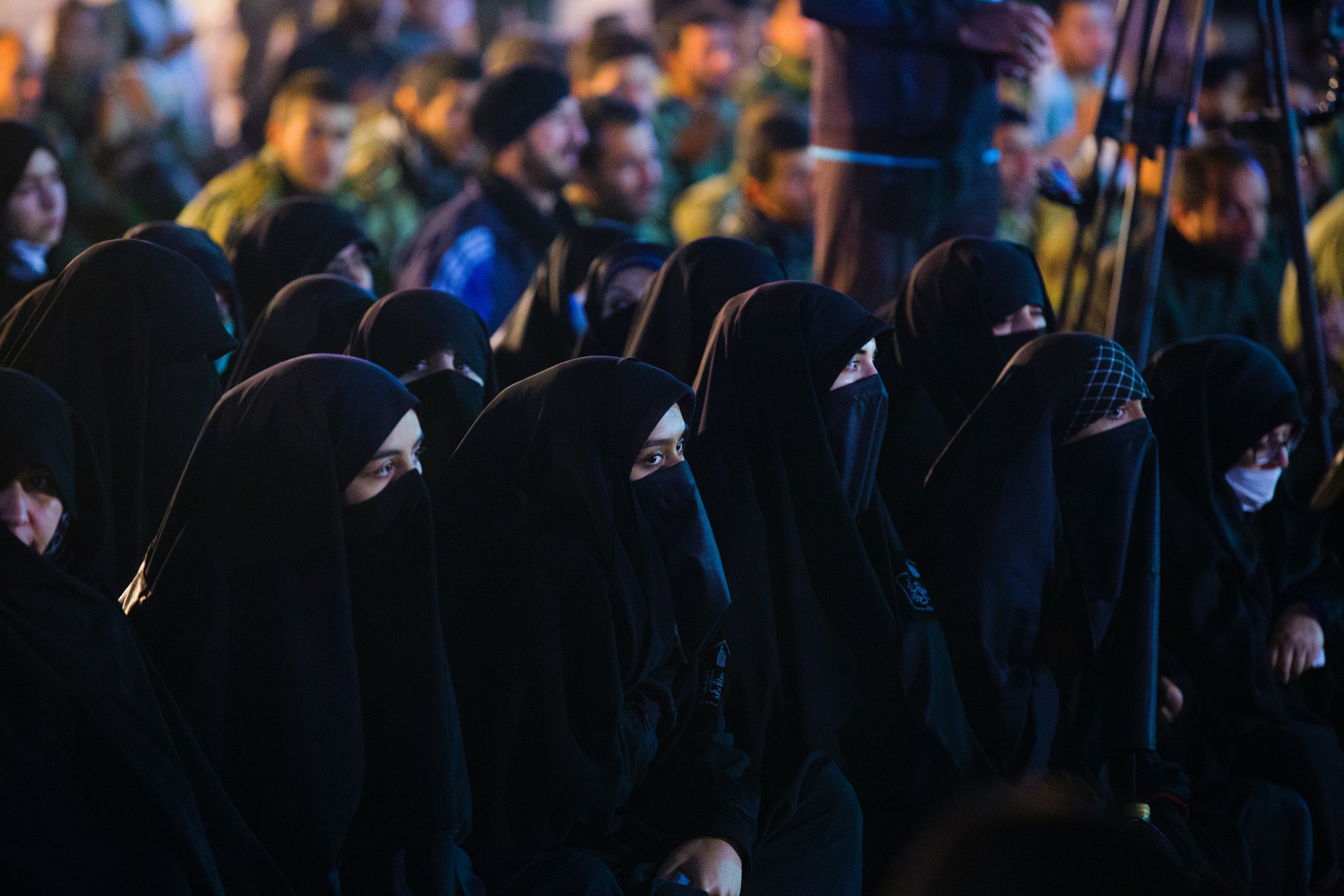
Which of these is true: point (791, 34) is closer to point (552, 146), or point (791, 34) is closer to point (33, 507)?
point (552, 146)

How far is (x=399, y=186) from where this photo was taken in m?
7.09

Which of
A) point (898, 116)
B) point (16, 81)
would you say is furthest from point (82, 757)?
point (16, 81)

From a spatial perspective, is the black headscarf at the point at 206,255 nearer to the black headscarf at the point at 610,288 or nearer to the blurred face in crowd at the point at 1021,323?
the black headscarf at the point at 610,288

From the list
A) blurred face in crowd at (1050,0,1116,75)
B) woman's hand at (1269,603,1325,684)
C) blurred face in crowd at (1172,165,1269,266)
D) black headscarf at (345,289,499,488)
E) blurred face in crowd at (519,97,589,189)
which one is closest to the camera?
black headscarf at (345,289,499,488)

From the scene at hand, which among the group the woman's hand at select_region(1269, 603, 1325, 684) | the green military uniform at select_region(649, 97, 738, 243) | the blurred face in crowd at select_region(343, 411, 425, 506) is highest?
the blurred face in crowd at select_region(343, 411, 425, 506)

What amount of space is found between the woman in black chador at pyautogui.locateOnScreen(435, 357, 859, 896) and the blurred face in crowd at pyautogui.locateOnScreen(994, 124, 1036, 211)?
14.1 feet

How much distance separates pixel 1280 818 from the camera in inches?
130

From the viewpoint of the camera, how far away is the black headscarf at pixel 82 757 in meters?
2.00

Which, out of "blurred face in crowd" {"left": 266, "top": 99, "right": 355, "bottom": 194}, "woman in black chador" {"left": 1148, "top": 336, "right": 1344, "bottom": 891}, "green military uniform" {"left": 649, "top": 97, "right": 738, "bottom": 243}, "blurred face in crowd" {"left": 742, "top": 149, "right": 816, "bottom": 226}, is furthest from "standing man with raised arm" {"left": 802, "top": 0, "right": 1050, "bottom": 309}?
"green military uniform" {"left": 649, "top": 97, "right": 738, "bottom": 243}

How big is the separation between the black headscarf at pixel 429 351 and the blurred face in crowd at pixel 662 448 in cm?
73

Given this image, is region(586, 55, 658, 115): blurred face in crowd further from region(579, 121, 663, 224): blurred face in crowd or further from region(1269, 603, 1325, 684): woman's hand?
region(1269, 603, 1325, 684): woman's hand

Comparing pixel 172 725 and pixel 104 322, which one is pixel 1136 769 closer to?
pixel 172 725

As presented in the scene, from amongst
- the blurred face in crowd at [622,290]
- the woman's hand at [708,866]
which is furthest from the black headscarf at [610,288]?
the woman's hand at [708,866]

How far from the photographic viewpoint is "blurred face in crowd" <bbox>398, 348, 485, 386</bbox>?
3314mm
